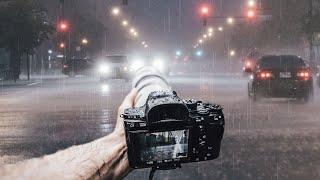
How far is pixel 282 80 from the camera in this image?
18766 millimetres

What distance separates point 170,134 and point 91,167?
120cm

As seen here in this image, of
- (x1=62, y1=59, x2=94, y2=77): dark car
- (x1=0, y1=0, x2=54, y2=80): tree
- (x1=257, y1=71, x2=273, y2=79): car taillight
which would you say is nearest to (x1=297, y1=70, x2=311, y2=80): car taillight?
(x1=257, y1=71, x2=273, y2=79): car taillight

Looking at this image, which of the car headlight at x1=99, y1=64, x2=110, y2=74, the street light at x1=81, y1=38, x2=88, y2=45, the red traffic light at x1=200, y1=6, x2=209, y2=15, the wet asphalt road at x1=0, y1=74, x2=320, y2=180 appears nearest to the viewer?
the wet asphalt road at x1=0, y1=74, x2=320, y2=180

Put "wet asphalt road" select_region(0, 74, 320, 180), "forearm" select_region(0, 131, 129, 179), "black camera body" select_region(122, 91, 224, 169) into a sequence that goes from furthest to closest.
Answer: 1. "wet asphalt road" select_region(0, 74, 320, 180)
2. "forearm" select_region(0, 131, 129, 179)
3. "black camera body" select_region(122, 91, 224, 169)

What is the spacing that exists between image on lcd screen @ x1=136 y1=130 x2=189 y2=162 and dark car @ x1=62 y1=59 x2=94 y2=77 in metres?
53.6

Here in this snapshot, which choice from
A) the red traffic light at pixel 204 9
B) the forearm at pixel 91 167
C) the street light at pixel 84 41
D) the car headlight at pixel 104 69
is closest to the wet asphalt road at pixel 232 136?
the forearm at pixel 91 167

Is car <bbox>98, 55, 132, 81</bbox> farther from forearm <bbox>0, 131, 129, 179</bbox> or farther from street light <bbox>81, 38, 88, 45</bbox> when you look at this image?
street light <bbox>81, 38, 88, 45</bbox>

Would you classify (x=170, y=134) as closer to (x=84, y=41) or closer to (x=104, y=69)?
(x=104, y=69)

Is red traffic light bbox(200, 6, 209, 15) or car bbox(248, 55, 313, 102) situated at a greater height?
red traffic light bbox(200, 6, 209, 15)

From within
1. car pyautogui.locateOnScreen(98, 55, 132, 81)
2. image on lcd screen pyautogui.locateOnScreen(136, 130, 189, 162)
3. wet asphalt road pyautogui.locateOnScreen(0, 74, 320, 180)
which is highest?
car pyautogui.locateOnScreen(98, 55, 132, 81)

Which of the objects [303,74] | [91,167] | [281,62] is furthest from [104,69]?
[91,167]

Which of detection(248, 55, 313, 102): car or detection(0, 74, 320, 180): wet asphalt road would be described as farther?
detection(248, 55, 313, 102): car

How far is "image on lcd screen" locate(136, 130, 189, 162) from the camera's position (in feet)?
7.88

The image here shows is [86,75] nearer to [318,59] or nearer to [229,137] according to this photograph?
[318,59]
